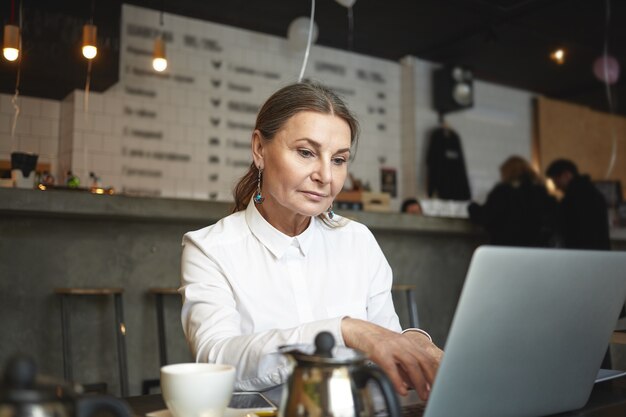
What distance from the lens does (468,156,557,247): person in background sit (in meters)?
4.12

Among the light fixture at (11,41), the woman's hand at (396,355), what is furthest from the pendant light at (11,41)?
the woman's hand at (396,355)

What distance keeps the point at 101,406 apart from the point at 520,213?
387cm

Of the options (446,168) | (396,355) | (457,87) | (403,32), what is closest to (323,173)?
(396,355)

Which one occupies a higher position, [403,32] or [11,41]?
[403,32]

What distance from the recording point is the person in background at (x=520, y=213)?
162 inches

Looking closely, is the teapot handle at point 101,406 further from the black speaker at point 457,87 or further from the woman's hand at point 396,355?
the black speaker at point 457,87

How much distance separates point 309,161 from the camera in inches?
52.2

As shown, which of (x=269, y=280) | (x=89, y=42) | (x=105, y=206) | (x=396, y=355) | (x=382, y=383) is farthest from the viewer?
(x=89, y=42)

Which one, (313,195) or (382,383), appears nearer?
(382,383)

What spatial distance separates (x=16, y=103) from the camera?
4781 mm

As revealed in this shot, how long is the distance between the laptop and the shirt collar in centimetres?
70

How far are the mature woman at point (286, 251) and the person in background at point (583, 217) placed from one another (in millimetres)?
2976

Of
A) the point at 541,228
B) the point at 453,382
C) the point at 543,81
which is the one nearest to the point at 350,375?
the point at 453,382

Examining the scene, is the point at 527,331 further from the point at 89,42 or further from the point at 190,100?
the point at 190,100
